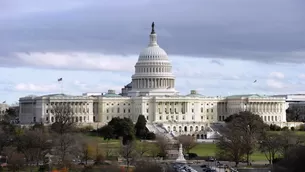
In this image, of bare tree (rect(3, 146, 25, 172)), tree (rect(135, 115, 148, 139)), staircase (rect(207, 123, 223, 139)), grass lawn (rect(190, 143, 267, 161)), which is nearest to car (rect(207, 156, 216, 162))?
grass lawn (rect(190, 143, 267, 161))

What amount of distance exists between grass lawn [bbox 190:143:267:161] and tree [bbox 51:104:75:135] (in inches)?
770

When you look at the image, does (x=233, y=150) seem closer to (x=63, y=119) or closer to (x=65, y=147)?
(x=65, y=147)

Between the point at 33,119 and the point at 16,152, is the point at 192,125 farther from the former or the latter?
the point at 16,152

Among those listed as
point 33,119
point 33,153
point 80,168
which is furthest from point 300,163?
point 33,119

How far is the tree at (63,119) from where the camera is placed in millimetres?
148613

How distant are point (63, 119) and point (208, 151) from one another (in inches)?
1664

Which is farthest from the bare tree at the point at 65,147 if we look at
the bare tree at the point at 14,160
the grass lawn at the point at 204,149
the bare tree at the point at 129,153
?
the grass lawn at the point at 204,149

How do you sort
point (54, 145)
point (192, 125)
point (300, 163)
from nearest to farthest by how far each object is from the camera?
point (300, 163)
point (54, 145)
point (192, 125)

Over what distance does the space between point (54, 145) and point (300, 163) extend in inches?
1758

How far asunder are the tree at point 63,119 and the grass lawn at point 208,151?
19.6 metres

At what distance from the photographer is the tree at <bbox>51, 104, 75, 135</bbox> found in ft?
488

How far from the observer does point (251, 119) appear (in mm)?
161500

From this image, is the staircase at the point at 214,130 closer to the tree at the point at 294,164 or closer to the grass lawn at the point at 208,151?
the grass lawn at the point at 208,151

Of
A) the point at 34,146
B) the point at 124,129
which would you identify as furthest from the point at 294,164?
the point at 124,129
